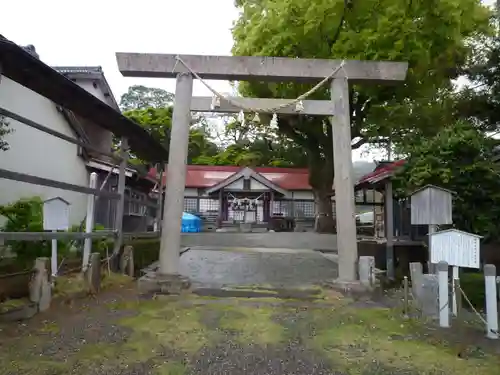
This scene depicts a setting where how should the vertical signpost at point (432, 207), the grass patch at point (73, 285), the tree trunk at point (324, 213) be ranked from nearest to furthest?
the grass patch at point (73, 285) < the vertical signpost at point (432, 207) < the tree trunk at point (324, 213)

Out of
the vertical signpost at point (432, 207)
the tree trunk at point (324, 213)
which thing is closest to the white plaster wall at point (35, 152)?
the vertical signpost at point (432, 207)

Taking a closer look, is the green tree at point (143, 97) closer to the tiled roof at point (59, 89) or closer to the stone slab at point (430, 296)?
the tiled roof at point (59, 89)

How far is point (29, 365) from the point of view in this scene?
12.1ft

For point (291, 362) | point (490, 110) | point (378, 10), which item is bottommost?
point (291, 362)

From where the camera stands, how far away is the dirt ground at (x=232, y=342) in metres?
3.84

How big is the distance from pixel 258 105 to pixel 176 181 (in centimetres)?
230

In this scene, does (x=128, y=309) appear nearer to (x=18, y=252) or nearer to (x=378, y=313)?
(x=18, y=252)

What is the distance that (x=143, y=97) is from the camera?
46875 mm

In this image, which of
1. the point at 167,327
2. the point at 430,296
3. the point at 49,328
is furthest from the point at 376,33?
the point at 49,328

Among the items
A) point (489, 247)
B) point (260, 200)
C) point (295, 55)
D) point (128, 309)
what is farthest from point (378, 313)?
point (260, 200)

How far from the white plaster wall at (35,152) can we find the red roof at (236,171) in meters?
17.1

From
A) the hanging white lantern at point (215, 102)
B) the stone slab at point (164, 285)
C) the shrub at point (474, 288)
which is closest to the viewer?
the stone slab at point (164, 285)

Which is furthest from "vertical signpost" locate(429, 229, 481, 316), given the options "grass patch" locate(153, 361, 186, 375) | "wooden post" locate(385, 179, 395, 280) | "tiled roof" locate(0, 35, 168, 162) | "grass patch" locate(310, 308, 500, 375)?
"wooden post" locate(385, 179, 395, 280)

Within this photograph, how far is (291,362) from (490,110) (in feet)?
37.9
